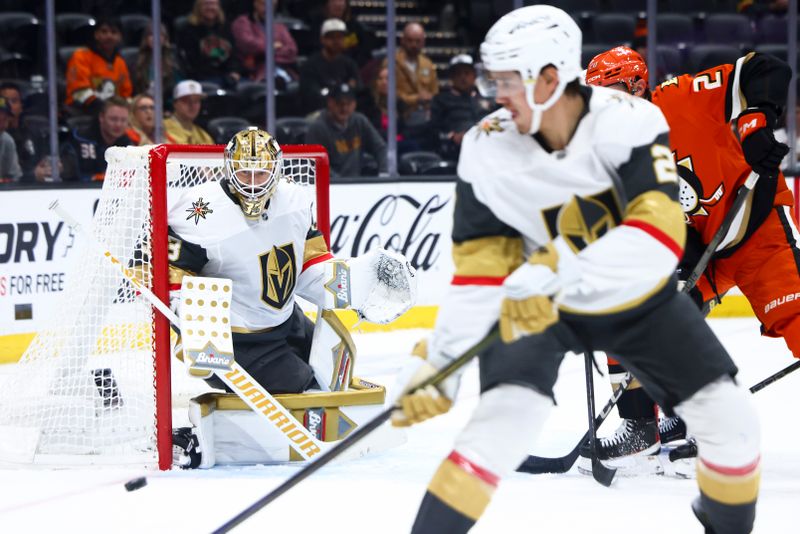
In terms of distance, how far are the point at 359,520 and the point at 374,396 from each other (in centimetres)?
75

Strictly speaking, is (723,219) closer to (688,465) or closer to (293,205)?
(688,465)

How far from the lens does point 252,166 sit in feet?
10.3

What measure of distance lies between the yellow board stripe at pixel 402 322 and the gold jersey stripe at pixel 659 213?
8.57 ft

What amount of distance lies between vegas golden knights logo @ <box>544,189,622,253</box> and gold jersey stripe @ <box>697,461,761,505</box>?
462 millimetres

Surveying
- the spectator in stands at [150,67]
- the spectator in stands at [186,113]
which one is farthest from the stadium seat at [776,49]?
the spectator in stands at [150,67]

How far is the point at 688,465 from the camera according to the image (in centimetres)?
304

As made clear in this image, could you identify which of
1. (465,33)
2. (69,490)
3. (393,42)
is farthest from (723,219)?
(465,33)

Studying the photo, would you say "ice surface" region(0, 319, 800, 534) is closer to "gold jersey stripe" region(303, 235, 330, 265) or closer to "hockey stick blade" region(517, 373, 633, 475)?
"hockey stick blade" region(517, 373, 633, 475)

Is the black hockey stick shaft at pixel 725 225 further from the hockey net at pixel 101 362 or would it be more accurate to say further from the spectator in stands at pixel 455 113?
the spectator in stands at pixel 455 113

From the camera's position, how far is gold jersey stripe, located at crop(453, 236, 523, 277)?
1.96 m

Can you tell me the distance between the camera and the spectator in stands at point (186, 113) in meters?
5.64

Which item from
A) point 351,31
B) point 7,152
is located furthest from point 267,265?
point 351,31

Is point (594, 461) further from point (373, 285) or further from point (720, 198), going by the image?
point (373, 285)

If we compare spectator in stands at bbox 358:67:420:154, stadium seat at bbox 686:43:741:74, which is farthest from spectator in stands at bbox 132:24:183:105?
stadium seat at bbox 686:43:741:74
